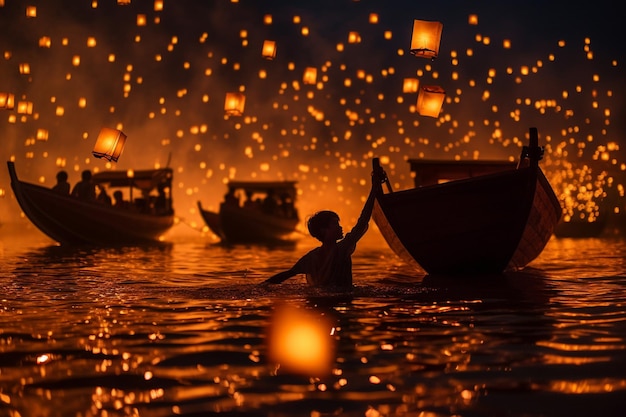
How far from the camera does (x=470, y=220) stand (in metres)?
11.2

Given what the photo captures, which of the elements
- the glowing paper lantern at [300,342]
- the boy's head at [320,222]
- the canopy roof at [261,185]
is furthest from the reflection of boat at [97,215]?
the glowing paper lantern at [300,342]

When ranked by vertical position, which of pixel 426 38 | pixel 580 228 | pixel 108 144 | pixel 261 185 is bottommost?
pixel 580 228

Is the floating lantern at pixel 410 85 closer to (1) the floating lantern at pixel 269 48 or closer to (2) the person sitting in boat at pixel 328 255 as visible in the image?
(1) the floating lantern at pixel 269 48

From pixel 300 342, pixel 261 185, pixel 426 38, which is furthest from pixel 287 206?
pixel 300 342

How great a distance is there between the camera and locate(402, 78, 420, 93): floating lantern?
1955cm

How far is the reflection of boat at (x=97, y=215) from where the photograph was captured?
856 inches

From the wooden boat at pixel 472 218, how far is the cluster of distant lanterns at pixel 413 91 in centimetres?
333

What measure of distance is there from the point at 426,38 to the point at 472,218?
399cm

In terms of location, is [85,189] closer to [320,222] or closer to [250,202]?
[250,202]

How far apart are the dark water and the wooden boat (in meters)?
1.26

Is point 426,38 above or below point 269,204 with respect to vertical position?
above

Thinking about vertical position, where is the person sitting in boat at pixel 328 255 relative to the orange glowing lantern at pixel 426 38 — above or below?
below

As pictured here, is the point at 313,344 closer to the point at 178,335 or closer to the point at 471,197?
the point at 178,335

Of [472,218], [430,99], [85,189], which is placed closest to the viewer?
[472,218]
